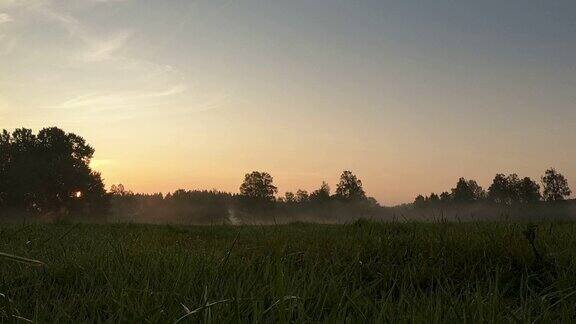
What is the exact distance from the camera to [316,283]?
3018 millimetres

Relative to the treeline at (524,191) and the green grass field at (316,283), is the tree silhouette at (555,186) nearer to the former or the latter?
the treeline at (524,191)

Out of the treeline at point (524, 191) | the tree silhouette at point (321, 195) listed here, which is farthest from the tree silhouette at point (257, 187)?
the treeline at point (524, 191)

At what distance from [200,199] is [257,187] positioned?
23.4 meters

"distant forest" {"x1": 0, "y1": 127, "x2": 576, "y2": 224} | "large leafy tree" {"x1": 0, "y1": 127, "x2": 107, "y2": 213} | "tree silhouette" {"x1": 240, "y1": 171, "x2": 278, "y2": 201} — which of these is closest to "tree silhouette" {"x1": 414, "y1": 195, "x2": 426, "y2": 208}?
"distant forest" {"x1": 0, "y1": 127, "x2": 576, "y2": 224}

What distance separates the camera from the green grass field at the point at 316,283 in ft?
7.72

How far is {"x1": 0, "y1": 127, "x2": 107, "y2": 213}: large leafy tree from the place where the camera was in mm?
53719

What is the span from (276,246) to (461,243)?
6.88 ft

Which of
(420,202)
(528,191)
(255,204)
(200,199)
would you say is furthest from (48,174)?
(420,202)

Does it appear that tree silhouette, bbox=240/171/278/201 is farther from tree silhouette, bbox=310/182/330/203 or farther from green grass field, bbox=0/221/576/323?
green grass field, bbox=0/221/576/323

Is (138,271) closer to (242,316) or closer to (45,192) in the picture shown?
(242,316)

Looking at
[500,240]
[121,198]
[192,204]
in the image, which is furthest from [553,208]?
[500,240]

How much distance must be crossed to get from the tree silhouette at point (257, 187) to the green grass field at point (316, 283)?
334 ft

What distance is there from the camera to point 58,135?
60.7 meters

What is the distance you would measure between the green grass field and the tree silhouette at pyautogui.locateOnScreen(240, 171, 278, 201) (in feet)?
334
